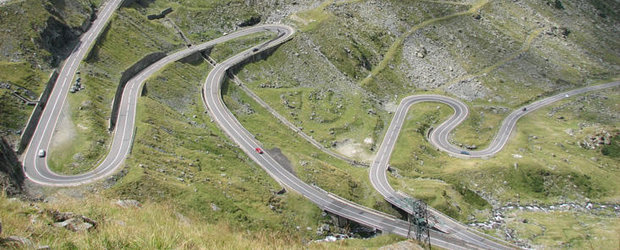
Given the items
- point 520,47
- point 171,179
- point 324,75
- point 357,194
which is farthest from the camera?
point 520,47

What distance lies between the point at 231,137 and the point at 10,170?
3868 cm

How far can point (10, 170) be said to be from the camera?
4884 cm

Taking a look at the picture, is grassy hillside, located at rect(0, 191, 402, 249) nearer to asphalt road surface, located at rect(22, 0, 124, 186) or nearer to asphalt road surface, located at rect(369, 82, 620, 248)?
asphalt road surface, located at rect(22, 0, 124, 186)

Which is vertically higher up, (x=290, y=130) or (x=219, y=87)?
A: (x=219, y=87)

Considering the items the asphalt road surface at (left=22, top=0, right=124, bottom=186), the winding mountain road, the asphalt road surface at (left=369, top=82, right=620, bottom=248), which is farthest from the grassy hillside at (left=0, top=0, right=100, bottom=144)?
the asphalt road surface at (left=369, top=82, right=620, bottom=248)

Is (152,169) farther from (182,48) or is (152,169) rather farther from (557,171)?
(557,171)

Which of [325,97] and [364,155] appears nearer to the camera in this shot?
[364,155]

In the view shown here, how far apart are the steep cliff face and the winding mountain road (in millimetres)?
1275

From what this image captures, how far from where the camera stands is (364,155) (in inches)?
3612

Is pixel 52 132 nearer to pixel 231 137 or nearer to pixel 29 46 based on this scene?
pixel 29 46

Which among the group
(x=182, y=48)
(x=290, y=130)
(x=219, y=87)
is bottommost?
(x=290, y=130)

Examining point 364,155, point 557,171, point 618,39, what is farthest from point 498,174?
point 618,39

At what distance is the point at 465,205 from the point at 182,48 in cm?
8383

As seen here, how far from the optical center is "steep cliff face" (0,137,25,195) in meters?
44.9
